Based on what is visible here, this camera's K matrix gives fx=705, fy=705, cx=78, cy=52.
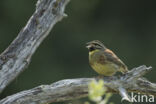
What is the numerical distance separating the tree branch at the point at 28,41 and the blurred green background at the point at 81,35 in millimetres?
8686

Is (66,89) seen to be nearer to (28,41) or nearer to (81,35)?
(28,41)

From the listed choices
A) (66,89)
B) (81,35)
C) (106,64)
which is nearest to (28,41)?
(66,89)

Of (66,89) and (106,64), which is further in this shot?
(106,64)

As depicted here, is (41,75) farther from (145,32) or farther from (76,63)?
(145,32)

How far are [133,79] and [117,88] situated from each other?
0.82ft

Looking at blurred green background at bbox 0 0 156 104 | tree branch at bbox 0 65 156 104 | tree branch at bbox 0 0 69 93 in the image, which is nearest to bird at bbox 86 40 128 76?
tree branch at bbox 0 65 156 104

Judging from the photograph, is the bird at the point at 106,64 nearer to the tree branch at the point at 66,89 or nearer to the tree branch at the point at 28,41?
the tree branch at the point at 66,89

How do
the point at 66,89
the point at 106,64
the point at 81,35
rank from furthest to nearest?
the point at 81,35
the point at 106,64
the point at 66,89

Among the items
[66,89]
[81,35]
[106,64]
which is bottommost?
[66,89]

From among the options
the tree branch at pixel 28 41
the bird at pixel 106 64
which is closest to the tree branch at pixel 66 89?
the tree branch at pixel 28 41

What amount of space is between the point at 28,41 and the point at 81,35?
409 inches

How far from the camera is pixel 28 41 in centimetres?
910

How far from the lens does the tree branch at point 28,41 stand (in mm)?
9094

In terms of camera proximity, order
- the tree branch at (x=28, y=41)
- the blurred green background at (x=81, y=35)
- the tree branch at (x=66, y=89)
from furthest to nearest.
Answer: the blurred green background at (x=81, y=35), the tree branch at (x=28, y=41), the tree branch at (x=66, y=89)
